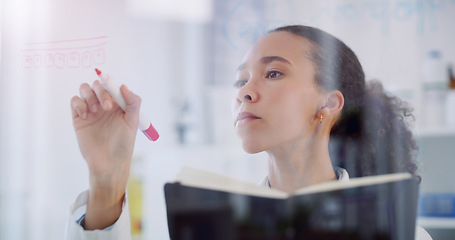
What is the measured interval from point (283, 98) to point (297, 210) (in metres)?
0.17

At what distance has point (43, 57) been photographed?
0.74 m

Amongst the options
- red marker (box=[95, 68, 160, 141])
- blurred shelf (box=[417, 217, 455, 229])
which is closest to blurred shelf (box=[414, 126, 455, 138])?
blurred shelf (box=[417, 217, 455, 229])

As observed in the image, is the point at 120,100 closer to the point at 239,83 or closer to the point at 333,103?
the point at 239,83

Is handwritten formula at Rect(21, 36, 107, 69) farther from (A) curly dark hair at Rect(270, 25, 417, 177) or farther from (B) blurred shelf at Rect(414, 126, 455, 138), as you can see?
(B) blurred shelf at Rect(414, 126, 455, 138)

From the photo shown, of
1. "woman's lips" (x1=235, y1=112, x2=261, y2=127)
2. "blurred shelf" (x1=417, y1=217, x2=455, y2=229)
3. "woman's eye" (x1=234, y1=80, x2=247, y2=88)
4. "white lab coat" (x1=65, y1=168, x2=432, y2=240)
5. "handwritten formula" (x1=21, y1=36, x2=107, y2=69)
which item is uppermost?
"handwritten formula" (x1=21, y1=36, x2=107, y2=69)

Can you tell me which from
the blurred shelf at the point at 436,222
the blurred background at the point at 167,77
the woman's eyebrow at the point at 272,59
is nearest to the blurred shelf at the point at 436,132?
the blurred background at the point at 167,77

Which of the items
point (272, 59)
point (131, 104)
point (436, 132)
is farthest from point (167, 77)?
point (436, 132)

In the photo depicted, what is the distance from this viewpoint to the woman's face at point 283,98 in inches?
23.5

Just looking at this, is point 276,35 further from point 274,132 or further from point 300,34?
point 274,132

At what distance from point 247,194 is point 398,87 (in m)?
0.32

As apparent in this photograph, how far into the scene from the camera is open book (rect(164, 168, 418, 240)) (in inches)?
21.7

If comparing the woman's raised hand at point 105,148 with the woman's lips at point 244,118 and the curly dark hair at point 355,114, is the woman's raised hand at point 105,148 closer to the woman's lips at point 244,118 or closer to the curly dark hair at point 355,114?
the woman's lips at point 244,118

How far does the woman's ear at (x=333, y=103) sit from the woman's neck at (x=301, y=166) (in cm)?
5

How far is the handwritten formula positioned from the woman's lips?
0.27 m
